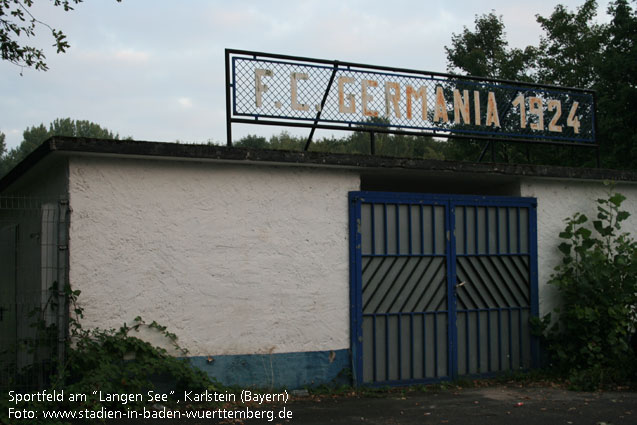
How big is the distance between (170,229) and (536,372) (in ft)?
17.2

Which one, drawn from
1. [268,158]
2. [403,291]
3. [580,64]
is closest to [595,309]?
[403,291]

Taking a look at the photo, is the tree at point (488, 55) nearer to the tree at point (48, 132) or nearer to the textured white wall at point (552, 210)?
the textured white wall at point (552, 210)

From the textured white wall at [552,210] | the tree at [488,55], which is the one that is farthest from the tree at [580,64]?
the textured white wall at [552,210]

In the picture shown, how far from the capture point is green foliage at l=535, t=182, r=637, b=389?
8.45m

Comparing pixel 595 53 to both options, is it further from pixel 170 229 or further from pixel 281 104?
pixel 170 229

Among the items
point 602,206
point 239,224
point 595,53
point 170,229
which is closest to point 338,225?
Result: point 239,224

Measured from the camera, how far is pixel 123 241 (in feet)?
22.8

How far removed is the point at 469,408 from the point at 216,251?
324cm

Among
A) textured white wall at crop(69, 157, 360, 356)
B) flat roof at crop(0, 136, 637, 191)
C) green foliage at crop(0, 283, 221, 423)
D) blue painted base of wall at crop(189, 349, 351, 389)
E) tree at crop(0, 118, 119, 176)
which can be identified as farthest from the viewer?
tree at crop(0, 118, 119, 176)

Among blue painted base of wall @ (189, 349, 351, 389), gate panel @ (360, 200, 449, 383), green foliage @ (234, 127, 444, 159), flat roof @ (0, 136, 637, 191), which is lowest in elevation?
blue painted base of wall @ (189, 349, 351, 389)

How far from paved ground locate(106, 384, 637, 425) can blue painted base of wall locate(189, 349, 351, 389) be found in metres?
0.28

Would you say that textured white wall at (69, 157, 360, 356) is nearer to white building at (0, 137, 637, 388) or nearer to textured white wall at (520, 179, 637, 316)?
white building at (0, 137, 637, 388)

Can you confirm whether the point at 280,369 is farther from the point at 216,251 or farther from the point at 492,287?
the point at 492,287

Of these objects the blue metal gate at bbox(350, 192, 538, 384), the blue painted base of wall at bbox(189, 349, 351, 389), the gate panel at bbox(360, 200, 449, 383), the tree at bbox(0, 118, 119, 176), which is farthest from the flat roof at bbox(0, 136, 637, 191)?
the tree at bbox(0, 118, 119, 176)
